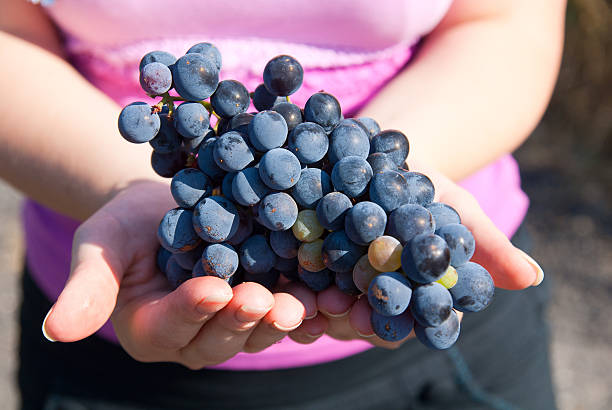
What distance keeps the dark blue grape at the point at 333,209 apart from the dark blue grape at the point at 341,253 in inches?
0.7

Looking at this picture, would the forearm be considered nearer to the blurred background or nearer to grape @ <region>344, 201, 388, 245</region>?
grape @ <region>344, 201, 388, 245</region>

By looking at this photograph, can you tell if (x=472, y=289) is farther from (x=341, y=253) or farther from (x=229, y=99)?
(x=229, y=99)

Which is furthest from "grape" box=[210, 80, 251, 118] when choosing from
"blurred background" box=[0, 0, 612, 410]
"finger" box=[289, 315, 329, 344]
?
"blurred background" box=[0, 0, 612, 410]

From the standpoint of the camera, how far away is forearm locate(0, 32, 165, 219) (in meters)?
1.13

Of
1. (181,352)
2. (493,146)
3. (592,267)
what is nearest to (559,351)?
(592,267)

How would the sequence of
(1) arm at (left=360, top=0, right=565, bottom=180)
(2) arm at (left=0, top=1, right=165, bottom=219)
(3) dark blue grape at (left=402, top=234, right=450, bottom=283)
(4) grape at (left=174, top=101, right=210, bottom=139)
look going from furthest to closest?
(1) arm at (left=360, top=0, right=565, bottom=180)
(2) arm at (left=0, top=1, right=165, bottom=219)
(4) grape at (left=174, top=101, right=210, bottom=139)
(3) dark blue grape at (left=402, top=234, right=450, bottom=283)

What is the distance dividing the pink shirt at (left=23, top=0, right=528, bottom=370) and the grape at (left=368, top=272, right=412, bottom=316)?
48 centimetres

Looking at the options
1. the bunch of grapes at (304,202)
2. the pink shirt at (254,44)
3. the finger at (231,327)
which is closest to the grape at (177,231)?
the bunch of grapes at (304,202)

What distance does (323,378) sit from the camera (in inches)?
50.5

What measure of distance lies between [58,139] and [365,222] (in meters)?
0.69

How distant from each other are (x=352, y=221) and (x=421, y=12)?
0.65 m

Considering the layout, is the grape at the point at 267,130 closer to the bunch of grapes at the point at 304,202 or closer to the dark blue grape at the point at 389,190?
the bunch of grapes at the point at 304,202

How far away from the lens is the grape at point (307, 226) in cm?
86

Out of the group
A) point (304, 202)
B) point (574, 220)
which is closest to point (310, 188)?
point (304, 202)
